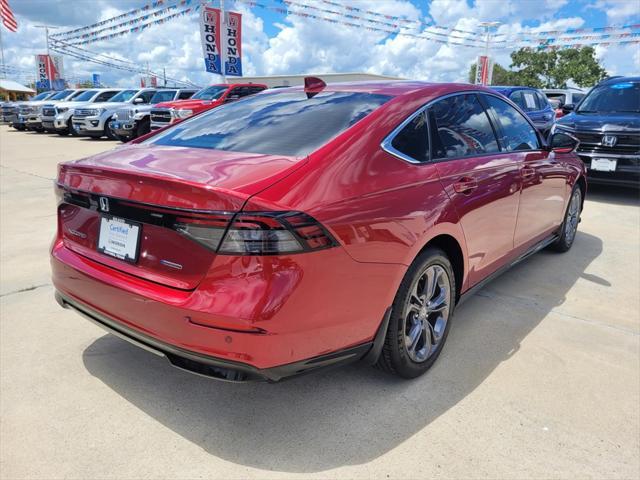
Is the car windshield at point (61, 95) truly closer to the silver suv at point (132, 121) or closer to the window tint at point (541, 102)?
the silver suv at point (132, 121)

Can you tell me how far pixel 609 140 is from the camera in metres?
7.57

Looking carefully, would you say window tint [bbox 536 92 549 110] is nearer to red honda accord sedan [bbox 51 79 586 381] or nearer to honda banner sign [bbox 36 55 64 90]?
red honda accord sedan [bbox 51 79 586 381]

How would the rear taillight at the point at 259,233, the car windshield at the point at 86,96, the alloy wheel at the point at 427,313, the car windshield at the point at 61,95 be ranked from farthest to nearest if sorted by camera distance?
the car windshield at the point at 61,95
the car windshield at the point at 86,96
the alloy wheel at the point at 427,313
the rear taillight at the point at 259,233

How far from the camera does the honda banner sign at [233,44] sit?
72.4 feet

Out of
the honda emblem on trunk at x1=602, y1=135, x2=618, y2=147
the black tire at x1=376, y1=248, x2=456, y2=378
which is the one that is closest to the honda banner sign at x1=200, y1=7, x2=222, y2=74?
the honda emblem on trunk at x1=602, y1=135, x2=618, y2=147

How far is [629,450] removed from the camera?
2279 millimetres

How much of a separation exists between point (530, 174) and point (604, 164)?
15.6 feet

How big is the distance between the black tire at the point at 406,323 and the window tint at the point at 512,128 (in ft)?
4.48

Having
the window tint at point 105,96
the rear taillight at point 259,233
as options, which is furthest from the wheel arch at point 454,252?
the window tint at point 105,96

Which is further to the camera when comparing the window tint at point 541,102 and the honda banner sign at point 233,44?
the honda banner sign at point 233,44

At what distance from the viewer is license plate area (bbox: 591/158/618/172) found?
24.6ft

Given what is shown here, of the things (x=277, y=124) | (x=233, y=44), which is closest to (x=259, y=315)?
(x=277, y=124)

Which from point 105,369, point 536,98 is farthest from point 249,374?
point 536,98

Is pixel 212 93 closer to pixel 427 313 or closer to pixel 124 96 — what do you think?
pixel 124 96
